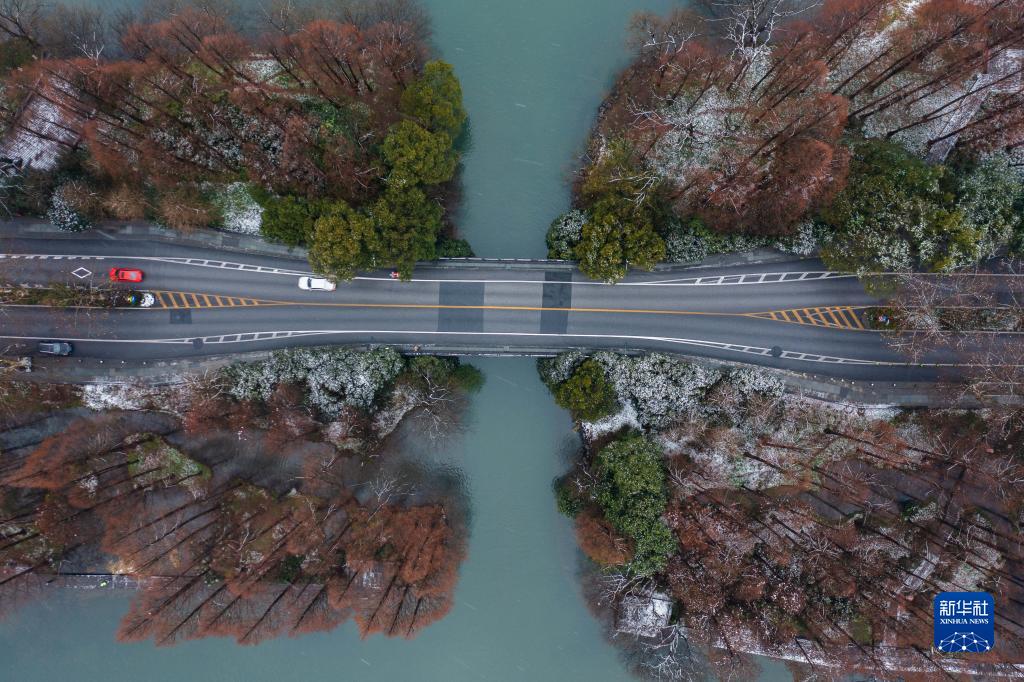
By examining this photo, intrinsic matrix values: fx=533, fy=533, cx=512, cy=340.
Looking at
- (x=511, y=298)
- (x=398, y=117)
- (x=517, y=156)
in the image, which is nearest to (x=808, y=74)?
(x=517, y=156)

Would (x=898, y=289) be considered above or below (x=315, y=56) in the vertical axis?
below

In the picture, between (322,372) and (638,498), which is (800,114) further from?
(322,372)

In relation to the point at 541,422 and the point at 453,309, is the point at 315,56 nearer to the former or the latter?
the point at 453,309

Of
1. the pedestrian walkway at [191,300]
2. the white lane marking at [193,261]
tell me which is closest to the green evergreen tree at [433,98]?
the white lane marking at [193,261]

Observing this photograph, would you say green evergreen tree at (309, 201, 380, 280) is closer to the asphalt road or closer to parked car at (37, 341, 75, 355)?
the asphalt road

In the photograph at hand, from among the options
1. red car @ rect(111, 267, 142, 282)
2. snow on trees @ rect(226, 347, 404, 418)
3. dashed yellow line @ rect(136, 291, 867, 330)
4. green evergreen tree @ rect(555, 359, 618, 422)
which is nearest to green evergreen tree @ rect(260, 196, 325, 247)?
dashed yellow line @ rect(136, 291, 867, 330)

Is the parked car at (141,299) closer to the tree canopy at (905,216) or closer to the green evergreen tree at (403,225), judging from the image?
the green evergreen tree at (403,225)
